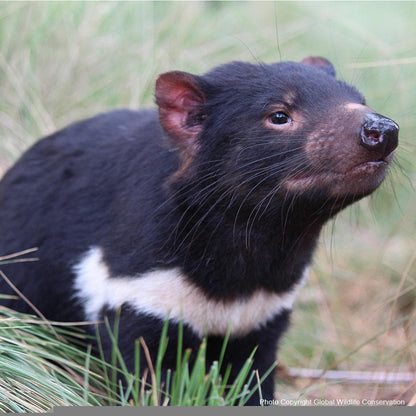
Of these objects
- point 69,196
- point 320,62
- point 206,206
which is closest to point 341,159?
point 206,206

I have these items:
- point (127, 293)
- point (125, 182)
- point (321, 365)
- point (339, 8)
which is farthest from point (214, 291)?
point (339, 8)

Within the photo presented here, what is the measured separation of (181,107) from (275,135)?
0.45 m

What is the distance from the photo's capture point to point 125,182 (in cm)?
356

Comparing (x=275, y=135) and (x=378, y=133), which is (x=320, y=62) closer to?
(x=275, y=135)

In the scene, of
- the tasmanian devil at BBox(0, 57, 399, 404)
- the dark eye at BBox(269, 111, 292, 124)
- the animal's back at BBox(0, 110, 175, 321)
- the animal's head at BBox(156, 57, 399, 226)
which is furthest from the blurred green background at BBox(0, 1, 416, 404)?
the dark eye at BBox(269, 111, 292, 124)

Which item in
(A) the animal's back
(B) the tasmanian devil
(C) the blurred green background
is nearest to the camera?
(B) the tasmanian devil

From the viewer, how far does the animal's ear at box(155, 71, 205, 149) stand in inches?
127

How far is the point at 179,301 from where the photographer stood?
11.0 ft

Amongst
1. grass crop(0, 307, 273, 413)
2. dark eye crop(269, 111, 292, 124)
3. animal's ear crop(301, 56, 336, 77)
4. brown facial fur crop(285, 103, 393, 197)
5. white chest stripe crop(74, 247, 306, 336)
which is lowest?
grass crop(0, 307, 273, 413)

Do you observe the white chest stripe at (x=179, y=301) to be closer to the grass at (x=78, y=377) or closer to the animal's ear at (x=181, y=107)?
the grass at (x=78, y=377)

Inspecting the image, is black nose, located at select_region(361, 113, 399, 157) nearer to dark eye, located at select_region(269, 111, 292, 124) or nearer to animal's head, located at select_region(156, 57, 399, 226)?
animal's head, located at select_region(156, 57, 399, 226)

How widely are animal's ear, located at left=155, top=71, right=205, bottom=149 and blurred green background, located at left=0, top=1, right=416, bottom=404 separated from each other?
1681 millimetres

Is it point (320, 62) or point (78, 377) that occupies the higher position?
point (320, 62)

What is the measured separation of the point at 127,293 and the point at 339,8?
386cm
